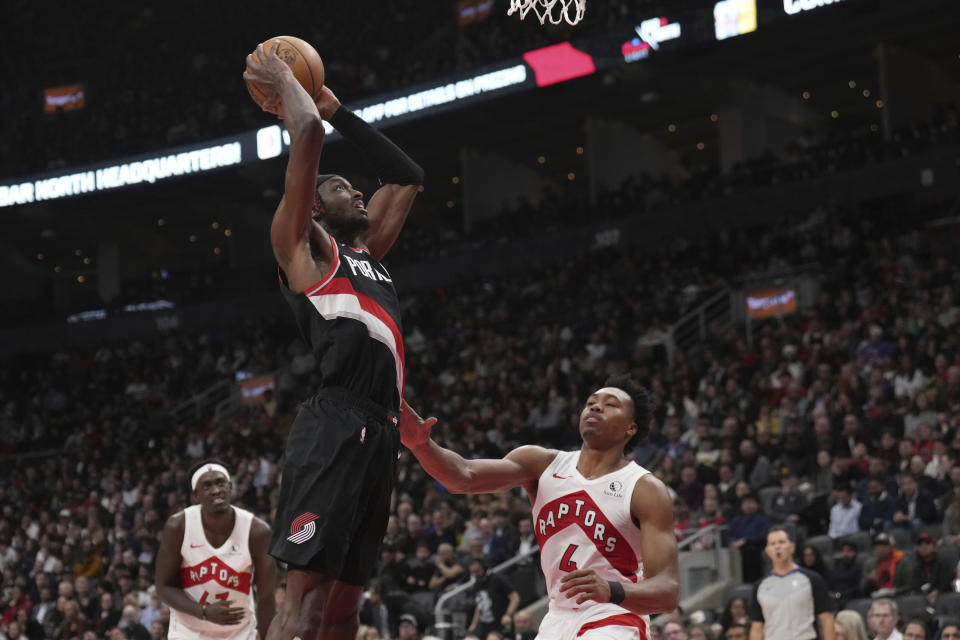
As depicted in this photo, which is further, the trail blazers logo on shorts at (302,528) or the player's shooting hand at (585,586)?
the player's shooting hand at (585,586)

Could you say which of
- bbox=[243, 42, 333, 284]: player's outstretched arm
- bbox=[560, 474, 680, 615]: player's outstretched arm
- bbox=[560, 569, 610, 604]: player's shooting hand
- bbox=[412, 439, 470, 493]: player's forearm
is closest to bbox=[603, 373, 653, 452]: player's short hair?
bbox=[560, 474, 680, 615]: player's outstretched arm

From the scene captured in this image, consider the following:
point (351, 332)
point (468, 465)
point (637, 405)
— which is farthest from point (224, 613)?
point (351, 332)

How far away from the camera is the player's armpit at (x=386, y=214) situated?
496cm

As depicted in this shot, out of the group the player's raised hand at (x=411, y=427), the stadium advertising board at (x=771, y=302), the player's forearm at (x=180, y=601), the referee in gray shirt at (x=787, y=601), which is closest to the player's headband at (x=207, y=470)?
the player's forearm at (x=180, y=601)

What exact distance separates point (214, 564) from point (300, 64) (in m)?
3.21

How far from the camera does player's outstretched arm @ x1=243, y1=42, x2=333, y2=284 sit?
14.0ft

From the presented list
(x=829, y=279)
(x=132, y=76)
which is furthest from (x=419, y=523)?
(x=132, y=76)

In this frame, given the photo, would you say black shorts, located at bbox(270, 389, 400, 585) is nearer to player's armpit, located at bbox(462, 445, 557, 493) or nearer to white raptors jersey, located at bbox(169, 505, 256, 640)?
player's armpit, located at bbox(462, 445, 557, 493)

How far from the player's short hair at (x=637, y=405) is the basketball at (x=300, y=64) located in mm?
1827

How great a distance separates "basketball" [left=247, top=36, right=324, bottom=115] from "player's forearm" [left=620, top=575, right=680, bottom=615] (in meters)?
2.23

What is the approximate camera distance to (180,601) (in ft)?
21.8

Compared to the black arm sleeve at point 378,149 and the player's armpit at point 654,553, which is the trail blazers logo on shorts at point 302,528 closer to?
the player's armpit at point 654,553

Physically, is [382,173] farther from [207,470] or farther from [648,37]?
[648,37]

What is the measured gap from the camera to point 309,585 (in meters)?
4.18
